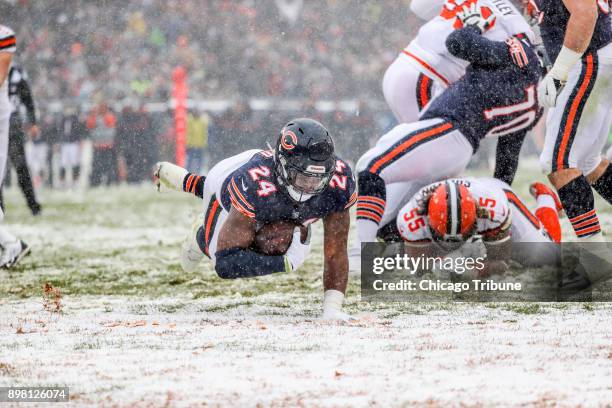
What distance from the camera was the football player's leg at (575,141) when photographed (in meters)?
5.25

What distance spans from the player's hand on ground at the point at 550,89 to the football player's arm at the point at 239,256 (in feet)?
5.12

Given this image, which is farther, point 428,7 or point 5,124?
point 428,7

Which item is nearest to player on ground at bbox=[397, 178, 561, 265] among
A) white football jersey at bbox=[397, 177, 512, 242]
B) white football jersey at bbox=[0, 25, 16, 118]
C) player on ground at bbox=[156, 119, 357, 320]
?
white football jersey at bbox=[397, 177, 512, 242]

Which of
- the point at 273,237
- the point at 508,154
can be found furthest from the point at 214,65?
the point at 273,237

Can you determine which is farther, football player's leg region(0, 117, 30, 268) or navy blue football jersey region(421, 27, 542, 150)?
football player's leg region(0, 117, 30, 268)

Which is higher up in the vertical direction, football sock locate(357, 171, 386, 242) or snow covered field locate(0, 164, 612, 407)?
football sock locate(357, 171, 386, 242)

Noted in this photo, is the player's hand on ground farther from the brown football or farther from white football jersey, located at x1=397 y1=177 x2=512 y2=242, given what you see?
the brown football

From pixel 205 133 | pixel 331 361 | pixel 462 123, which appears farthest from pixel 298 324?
pixel 205 133

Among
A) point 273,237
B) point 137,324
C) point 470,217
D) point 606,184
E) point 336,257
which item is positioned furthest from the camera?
point 606,184

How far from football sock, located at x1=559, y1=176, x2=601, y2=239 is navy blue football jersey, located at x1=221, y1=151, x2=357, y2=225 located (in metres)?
1.36

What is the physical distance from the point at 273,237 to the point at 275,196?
383 mm

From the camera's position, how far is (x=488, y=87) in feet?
18.5

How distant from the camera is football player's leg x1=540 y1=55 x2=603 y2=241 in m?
5.25

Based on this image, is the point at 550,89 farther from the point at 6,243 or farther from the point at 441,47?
the point at 6,243
